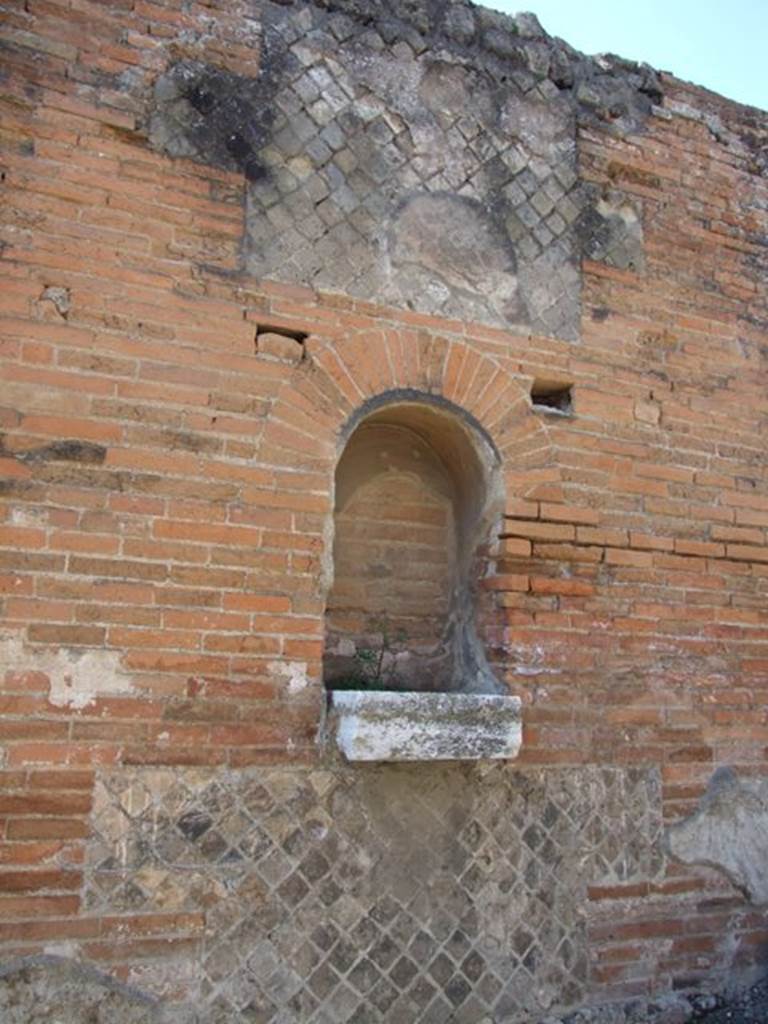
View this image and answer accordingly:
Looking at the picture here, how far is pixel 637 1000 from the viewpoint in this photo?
373 cm

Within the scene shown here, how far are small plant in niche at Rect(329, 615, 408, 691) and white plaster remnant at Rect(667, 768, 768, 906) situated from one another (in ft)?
4.82

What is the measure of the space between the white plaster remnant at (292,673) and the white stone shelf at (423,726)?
0.14 meters

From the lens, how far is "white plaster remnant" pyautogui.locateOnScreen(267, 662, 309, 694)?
3.31m

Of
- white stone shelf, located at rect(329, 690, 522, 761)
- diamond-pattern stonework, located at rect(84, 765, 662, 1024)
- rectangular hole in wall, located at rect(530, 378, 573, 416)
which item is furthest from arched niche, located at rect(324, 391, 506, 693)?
→ diamond-pattern stonework, located at rect(84, 765, 662, 1024)

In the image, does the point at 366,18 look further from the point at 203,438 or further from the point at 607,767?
the point at 607,767

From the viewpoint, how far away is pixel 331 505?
3.53 m

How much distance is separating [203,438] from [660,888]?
2817mm

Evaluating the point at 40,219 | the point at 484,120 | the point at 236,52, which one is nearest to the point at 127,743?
the point at 40,219

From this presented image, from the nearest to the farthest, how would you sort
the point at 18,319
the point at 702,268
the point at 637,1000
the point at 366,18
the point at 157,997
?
1. the point at 157,997
2. the point at 18,319
3. the point at 637,1000
4. the point at 366,18
5. the point at 702,268

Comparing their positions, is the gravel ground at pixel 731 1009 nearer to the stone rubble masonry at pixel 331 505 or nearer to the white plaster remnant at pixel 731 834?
the stone rubble masonry at pixel 331 505

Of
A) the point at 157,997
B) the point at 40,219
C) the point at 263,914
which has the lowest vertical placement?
the point at 157,997

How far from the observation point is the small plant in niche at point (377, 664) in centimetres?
384

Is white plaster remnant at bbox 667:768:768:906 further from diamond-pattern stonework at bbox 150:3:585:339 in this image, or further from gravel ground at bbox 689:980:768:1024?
diamond-pattern stonework at bbox 150:3:585:339

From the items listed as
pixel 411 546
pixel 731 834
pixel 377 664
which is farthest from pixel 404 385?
pixel 731 834
